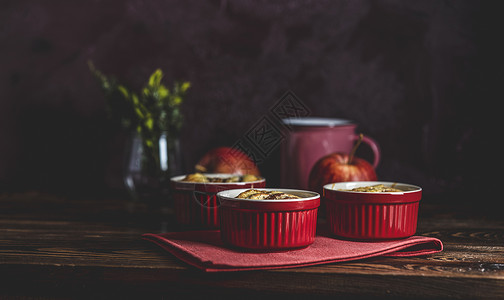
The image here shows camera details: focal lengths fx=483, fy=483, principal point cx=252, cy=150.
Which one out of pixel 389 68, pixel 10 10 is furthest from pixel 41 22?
pixel 389 68

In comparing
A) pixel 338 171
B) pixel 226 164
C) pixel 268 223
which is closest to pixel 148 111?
pixel 226 164

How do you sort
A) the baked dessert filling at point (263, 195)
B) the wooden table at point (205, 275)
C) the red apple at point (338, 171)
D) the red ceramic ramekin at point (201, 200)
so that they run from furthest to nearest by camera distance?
the red apple at point (338, 171)
the red ceramic ramekin at point (201, 200)
the baked dessert filling at point (263, 195)
the wooden table at point (205, 275)

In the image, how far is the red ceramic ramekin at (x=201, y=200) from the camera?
0.93 meters

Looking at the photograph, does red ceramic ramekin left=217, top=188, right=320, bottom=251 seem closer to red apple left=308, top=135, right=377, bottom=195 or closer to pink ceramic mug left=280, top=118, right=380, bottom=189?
red apple left=308, top=135, right=377, bottom=195

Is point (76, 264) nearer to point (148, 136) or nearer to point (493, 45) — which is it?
point (148, 136)

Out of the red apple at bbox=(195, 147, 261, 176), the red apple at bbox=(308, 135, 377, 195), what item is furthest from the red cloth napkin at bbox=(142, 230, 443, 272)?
the red apple at bbox=(195, 147, 261, 176)

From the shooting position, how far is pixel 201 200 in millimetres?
947

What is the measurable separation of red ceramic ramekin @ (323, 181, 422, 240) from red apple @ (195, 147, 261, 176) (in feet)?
1.39

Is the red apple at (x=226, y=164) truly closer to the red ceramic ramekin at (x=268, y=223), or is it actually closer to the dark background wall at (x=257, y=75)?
the dark background wall at (x=257, y=75)

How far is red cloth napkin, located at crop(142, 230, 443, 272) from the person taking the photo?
673 mm

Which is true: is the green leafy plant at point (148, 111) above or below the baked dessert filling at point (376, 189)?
above

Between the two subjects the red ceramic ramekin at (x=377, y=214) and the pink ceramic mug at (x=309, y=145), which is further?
the pink ceramic mug at (x=309, y=145)

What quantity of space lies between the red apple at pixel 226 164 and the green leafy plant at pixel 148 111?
0.13 meters

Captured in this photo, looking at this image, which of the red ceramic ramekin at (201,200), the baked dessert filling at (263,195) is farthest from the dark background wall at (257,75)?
the baked dessert filling at (263,195)
